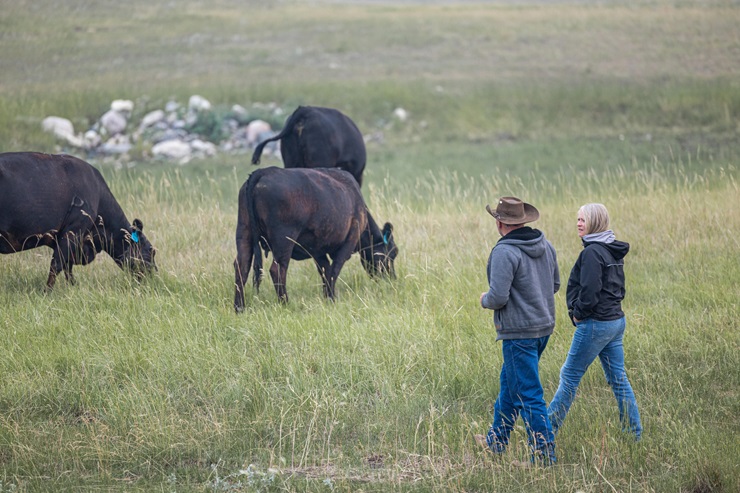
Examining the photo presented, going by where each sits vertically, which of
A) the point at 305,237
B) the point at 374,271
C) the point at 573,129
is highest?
the point at 305,237

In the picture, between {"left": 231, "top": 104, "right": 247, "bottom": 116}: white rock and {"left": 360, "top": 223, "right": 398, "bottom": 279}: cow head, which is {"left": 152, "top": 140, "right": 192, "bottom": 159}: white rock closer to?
{"left": 231, "top": 104, "right": 247, "bottom": 116}: white rock

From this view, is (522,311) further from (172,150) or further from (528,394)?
(172,150)

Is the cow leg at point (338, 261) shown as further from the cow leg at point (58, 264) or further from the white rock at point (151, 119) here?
the white rock at point (151, 119)

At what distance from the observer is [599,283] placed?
5.94 metres

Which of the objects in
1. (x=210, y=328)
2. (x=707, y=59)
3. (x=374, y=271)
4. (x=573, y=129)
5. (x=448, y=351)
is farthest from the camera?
(x=707, y=59)

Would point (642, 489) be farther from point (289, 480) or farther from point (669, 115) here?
point (669, 115)

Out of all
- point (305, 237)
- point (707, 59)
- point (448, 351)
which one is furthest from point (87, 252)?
point (707, 59)

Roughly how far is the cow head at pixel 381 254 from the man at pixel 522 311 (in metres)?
4.56

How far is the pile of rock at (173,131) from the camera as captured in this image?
2458cm

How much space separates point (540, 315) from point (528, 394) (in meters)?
0.55

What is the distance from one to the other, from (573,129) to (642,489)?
Answer: 72.1 feet

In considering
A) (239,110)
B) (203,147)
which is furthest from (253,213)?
(239,110)

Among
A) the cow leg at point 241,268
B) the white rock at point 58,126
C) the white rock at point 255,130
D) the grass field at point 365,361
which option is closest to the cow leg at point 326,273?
the grass field at point 365,361

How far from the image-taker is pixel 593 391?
7.09m
